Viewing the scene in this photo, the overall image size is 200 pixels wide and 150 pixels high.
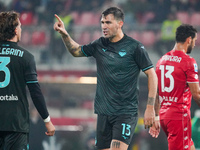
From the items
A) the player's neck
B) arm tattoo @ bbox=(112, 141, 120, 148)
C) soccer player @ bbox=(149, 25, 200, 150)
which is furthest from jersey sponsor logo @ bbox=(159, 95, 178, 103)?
arm tattoo @ bbox=(112, 141, 120, 148)

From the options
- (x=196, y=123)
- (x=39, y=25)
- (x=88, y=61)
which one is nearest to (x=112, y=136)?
(x=196, y=123)

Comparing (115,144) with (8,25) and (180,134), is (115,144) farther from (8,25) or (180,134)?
(8,25)

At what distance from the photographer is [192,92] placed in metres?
4.62

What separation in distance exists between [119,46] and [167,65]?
78cm

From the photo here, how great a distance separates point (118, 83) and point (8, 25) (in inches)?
53.0

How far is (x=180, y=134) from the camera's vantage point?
4664mm

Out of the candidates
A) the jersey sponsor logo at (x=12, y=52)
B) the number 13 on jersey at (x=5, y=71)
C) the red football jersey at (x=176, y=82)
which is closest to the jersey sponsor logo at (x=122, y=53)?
the red football jersey at (x=176, y=82)

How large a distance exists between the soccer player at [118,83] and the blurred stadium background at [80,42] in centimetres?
553

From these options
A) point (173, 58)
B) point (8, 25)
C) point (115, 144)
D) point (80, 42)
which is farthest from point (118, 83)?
point (80, 42)

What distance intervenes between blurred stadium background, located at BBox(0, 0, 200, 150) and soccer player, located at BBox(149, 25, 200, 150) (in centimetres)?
529

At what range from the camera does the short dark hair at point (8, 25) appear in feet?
11.5

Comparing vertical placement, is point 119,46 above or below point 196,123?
above

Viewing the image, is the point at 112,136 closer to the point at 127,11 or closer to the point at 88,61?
the point at 88,61

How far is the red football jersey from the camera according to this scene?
15.2ft
